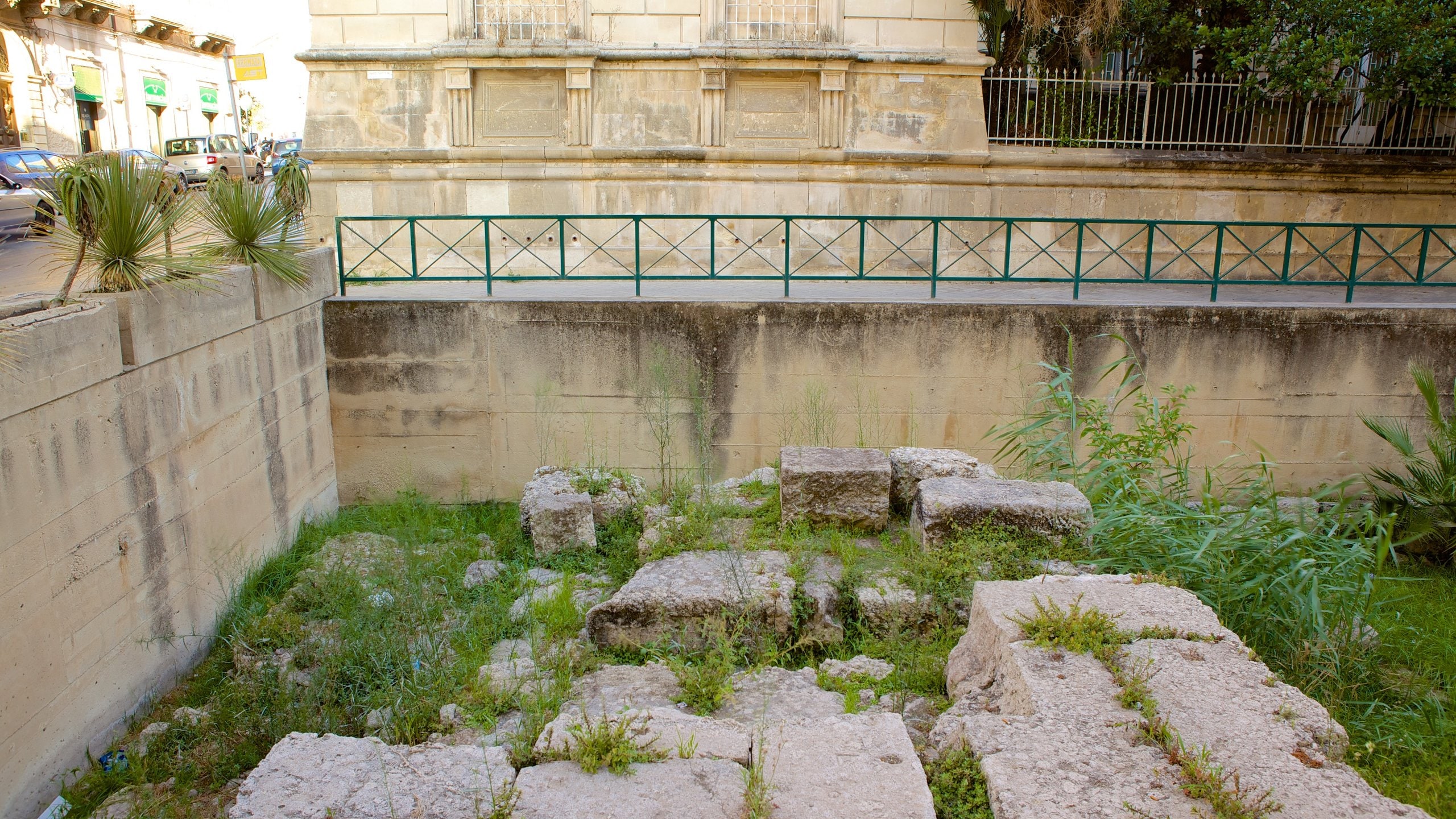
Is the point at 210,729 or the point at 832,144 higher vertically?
the point at 832,144

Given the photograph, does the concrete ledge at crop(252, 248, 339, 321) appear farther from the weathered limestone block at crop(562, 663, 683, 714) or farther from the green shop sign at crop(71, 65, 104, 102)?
the green shop sign at crop(71, 65, 104, 102)

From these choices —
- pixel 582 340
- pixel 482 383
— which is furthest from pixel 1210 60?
pixel 482 383

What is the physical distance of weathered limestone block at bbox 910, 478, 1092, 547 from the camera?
560 centimetres

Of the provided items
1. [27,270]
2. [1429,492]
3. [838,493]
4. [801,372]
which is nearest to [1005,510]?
[838,493]

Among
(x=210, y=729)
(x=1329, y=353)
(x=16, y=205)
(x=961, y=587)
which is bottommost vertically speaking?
(x=210, y=729)

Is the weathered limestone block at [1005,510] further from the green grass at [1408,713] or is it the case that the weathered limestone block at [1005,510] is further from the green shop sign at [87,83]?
the green shop sign at [87,83]

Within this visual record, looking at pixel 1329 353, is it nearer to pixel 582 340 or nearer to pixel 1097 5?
pixel 1097 5

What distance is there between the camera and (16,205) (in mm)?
13992

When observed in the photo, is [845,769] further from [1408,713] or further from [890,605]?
[1408,713]

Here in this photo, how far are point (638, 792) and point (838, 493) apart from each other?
3.30 m

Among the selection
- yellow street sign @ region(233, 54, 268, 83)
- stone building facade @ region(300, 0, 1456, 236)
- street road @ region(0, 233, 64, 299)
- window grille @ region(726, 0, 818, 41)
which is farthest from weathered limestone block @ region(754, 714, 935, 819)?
yellow street sign @ region(233, 54, 268, 83)

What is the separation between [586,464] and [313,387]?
2.45 metres

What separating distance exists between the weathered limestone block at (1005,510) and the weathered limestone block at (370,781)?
3.03 meters

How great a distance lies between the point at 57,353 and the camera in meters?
5.02
